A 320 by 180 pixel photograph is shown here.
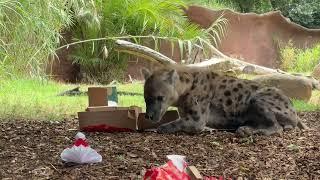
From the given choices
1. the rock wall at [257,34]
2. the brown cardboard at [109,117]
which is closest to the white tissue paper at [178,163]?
the brown cardboard at [109,117]

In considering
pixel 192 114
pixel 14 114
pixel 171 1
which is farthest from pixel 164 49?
pixel 192 114

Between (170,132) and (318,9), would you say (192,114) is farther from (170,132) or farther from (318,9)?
(318,9)

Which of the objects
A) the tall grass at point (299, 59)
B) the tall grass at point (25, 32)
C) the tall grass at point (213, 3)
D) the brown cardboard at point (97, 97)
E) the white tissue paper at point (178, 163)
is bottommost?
the tall grass at point (299, 59)

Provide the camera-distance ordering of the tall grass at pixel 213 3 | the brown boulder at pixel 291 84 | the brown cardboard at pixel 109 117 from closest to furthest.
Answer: the brown cardboard at pixel 109 117 → the brown boulder at pixel 291 84 → the tall grass at pixel 213 3

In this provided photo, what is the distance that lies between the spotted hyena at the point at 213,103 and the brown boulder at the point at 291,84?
2856mm

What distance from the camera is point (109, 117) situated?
4.86 meters

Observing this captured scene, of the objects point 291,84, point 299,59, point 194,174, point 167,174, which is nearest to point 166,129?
point 167,174

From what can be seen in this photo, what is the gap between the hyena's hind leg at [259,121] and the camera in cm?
492

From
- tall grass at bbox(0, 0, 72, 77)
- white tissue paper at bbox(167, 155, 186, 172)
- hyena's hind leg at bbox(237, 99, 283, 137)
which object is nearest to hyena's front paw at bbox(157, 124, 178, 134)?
hyena's hind leg at bbox(237, 99, 283, 137)

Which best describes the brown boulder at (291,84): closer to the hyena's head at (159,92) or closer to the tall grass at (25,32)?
the tall grass at (25,32)

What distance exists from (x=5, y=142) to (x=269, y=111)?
6.85 ft

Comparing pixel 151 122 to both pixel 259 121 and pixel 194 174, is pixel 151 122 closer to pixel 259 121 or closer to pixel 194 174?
pixel 259 121

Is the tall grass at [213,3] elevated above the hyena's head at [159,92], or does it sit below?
above

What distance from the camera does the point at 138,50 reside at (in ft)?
32.3
